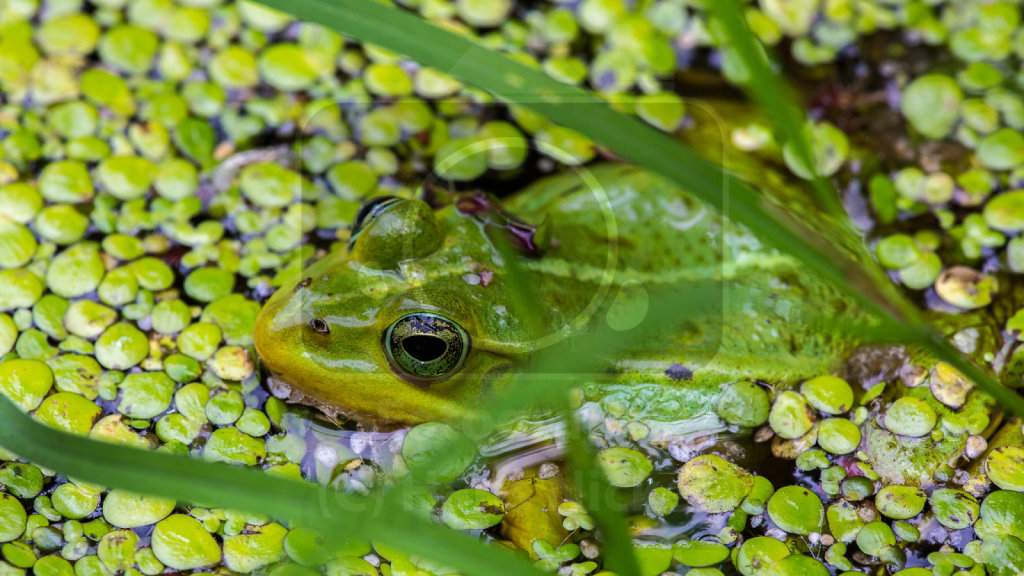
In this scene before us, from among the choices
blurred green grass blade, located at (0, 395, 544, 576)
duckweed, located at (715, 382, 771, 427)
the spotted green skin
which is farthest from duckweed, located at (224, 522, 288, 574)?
duckweed, located at (715, 382, 771, 427)

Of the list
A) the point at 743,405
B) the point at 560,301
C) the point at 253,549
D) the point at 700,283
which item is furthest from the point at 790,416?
Result: the point at 253,549

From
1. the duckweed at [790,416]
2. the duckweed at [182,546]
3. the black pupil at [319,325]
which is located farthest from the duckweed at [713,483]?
the duckweed at [182,546]

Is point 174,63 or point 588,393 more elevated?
point 174,63

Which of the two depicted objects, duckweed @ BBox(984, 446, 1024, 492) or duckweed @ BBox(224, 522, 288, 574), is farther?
duckweed @ BBox(984, 446, 1024, 492)

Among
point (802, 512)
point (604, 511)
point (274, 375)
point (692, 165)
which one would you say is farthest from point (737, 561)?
point (274, 375)

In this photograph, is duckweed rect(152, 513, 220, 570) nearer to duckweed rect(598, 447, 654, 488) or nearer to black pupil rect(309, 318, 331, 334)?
black pupil rect(309, 318, 331, 334)

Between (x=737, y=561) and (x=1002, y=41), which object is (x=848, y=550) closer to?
(x=737, y=561)

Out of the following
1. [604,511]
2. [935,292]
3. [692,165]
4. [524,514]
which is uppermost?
[692,165]

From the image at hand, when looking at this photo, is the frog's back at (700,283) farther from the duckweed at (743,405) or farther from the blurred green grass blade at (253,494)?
the blurred green grass blade at (253,494)
